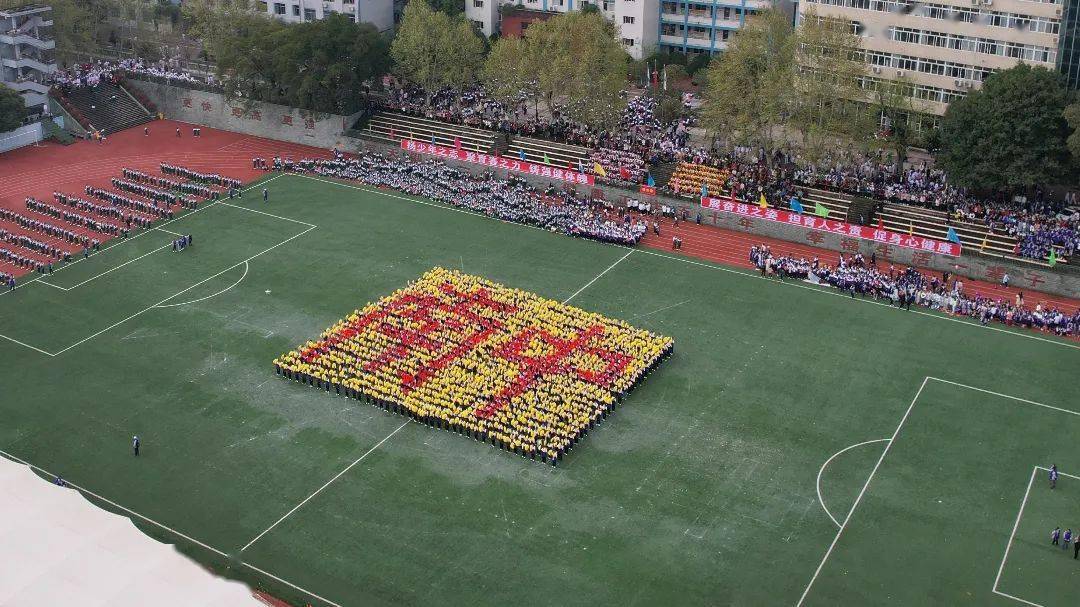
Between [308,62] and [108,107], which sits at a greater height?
[308,62]

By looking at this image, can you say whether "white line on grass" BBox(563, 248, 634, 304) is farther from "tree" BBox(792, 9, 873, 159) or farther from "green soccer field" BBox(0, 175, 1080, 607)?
"tree" BBox(792, 9, 873, 159)

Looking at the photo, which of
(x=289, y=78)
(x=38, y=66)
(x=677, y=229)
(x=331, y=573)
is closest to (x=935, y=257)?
(x=677, y=229)

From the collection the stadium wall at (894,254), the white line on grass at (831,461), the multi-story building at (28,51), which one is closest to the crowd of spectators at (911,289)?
the stadium wall at (894,254)

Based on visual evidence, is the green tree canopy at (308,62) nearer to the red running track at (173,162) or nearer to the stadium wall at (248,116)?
the stadium wall at (248,116)

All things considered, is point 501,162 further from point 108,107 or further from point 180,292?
point 108,107

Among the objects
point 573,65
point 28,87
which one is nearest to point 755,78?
point 573,65

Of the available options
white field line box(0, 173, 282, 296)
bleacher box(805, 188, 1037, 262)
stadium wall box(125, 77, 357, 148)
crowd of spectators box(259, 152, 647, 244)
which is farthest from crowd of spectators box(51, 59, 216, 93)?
bleacher box(805, 188, 1037, 262)

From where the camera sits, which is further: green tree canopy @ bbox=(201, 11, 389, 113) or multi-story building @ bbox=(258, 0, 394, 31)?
multi-story building @ bbox=(258, 0, 394, 31)
